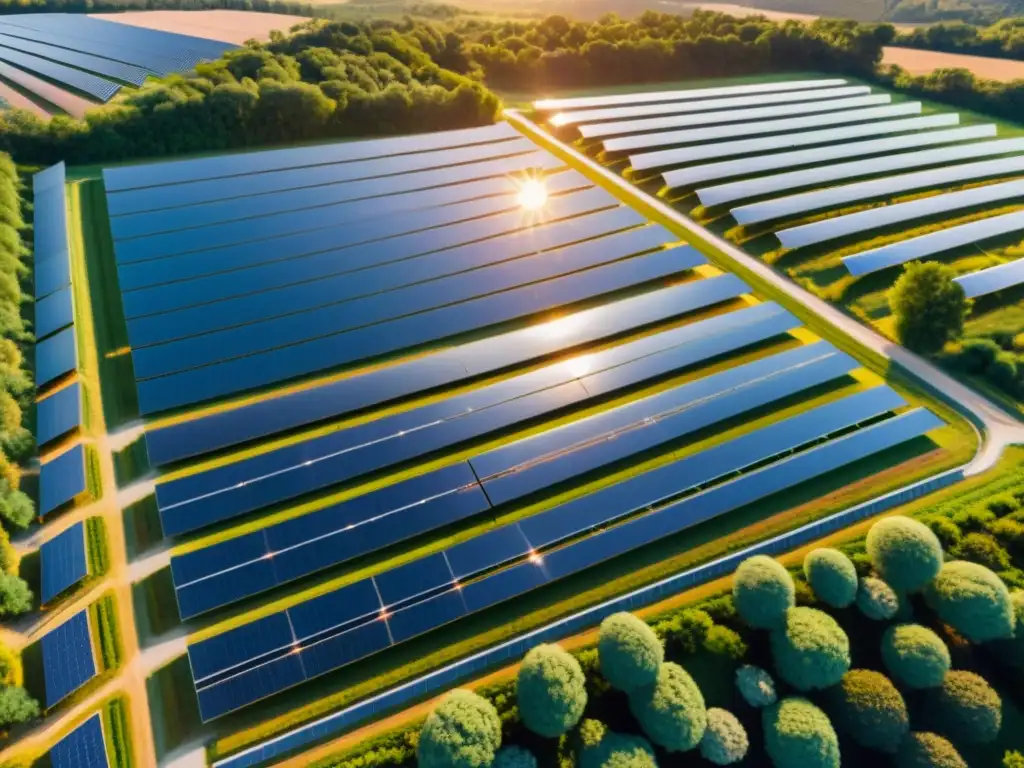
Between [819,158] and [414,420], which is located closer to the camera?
[414,420]

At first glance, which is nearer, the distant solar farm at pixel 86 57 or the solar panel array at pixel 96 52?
the distant solar farm at pixel 86 57

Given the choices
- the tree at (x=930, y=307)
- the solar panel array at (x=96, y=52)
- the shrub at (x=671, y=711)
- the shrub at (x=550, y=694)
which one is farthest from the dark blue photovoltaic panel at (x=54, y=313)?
the tree at (x=930, y=307)

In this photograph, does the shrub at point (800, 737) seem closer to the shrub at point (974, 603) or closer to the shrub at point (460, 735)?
the shrub at point (974, 603)

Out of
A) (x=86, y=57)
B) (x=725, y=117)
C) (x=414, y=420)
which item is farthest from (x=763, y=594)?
(x=86, y=57)

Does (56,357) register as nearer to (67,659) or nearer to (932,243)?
(67,659)

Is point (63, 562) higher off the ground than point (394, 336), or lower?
lower

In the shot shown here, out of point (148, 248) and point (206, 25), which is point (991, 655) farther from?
point (206, 25)

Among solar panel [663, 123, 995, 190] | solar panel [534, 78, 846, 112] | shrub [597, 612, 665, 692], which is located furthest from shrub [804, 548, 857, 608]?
solar panel [534, 78, 846, 112]
